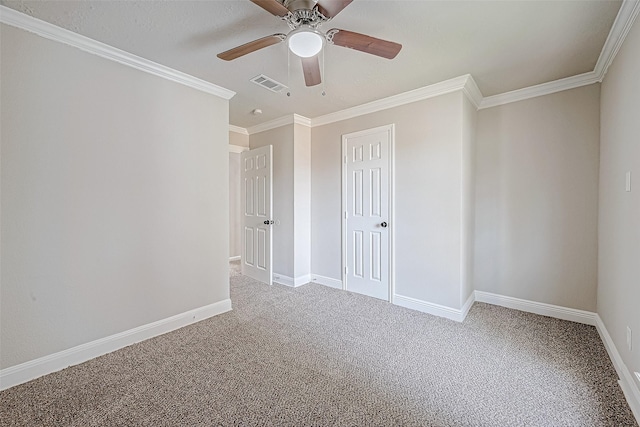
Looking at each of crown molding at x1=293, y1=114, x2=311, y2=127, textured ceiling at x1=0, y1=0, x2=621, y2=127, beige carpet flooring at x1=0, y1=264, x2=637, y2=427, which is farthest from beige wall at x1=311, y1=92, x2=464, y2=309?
crown molding at x1=293, y1=114, x2=311, y2=127

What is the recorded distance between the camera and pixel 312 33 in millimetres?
1511

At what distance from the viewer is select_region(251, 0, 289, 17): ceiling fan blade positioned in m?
1.38

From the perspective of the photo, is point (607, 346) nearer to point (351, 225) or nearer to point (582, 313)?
point (582, 313)

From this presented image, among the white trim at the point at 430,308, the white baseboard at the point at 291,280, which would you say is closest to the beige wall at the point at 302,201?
the white baseboard at the point at 291,280

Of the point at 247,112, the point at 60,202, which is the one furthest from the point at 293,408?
the point at 247,112

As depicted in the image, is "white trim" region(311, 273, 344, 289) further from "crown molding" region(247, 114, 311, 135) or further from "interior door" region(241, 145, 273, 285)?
"crown molding" region(247, 114, 311, 135)

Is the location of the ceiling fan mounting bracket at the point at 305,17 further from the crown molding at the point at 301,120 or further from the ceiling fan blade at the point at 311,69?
the crown molding at the point at 301,120

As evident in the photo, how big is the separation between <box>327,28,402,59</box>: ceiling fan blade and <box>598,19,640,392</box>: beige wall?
4.86 ft

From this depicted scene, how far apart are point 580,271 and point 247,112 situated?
414cm

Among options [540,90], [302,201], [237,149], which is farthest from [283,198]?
[540,90]

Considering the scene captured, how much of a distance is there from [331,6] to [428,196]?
210 cm

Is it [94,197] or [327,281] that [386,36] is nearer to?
[94,197]

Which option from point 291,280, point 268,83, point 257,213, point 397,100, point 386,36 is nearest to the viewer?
Answer: point 386,36

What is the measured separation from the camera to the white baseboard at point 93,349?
71.0 inches
